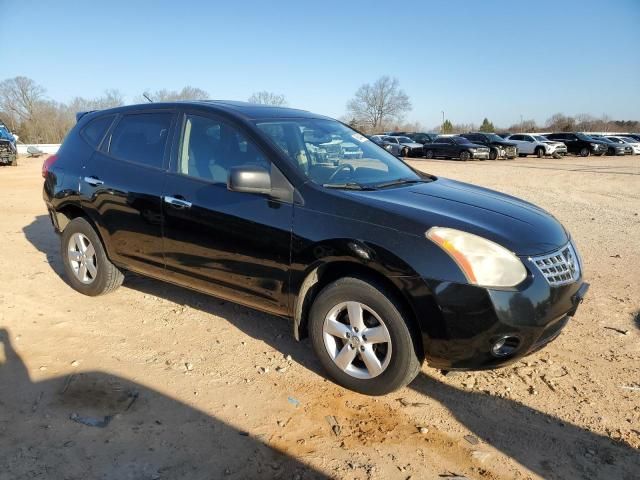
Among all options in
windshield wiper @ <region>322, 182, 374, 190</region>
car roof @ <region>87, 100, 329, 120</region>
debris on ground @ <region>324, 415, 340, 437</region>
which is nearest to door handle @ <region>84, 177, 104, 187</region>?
car roof @ <region>87, 100, 329, 120</region>

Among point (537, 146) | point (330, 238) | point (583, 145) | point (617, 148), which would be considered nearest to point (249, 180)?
point (330, 238)

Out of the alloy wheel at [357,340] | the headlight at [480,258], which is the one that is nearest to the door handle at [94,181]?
the alloy wheel at [357,340]

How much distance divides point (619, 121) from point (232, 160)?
333 ft

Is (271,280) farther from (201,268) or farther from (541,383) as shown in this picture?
(541,383)

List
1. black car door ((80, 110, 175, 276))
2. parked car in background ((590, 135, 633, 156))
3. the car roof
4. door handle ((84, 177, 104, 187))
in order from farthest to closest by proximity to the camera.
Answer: parked car in background ((590, 135, 633, 156))
door handle ((84, 177, 104, 187))
black car door ((80, 110, 175, 276))
the car roof

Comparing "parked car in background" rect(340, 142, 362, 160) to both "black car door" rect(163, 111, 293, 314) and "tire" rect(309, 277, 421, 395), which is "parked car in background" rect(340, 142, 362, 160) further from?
"tire" rect(309, 277, 421, 395)

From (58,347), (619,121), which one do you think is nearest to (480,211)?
(58,347)

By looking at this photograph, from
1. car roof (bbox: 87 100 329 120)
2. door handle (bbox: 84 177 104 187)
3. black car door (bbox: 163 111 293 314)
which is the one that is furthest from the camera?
door handle (bbox: 84 177 104 187)

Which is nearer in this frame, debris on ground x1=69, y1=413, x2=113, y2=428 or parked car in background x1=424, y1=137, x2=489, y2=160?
debris on ground x1=69, y1=413, x2=113, y2=428

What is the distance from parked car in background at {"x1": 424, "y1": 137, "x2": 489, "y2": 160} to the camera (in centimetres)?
2964

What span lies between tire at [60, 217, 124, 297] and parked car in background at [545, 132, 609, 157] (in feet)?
122

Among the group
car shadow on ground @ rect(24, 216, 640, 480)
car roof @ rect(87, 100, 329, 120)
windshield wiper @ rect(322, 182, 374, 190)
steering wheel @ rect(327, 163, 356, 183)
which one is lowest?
car shadow on ground @ rect(24, 216, 640, 480)

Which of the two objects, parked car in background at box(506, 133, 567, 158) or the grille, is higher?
parked car in background at box(506, 133, 567, 158)

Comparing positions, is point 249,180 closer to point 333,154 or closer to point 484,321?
point 333,154
